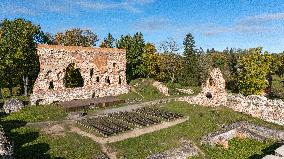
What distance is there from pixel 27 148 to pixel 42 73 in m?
15.9

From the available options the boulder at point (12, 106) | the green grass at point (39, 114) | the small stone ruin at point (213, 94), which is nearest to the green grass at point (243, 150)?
the small stone ruin at point (213, 94)

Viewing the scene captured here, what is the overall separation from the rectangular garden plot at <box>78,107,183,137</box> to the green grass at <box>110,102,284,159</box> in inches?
81.5

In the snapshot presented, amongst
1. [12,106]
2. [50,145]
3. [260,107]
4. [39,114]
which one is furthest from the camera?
[260,107]

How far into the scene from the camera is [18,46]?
1751 inches

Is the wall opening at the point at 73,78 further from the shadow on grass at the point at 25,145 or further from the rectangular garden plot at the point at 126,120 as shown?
the shadow on grass at the point at 25,145

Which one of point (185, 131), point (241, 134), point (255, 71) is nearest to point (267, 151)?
point (241, 134)

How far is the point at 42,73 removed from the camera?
39.5 metres

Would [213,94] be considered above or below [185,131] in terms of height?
above

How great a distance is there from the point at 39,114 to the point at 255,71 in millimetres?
29911

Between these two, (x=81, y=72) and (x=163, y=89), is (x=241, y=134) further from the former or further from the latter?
(x=81, y=72)

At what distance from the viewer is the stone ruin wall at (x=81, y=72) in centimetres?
3978

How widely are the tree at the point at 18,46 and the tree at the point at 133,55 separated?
1604 cm

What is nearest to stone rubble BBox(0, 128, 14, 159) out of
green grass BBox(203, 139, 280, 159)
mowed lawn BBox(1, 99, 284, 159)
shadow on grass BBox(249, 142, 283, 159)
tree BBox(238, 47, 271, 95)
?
mowed lawn BBox(1, 99, 284, 159)

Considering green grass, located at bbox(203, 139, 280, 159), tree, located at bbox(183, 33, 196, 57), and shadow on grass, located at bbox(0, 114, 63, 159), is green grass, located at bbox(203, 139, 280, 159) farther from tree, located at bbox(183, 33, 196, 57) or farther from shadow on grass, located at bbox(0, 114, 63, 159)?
tree, located at bbox(183, 33, 196, 57)
